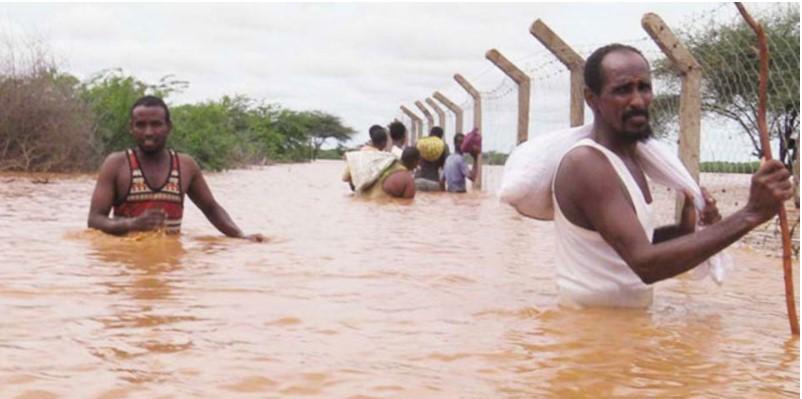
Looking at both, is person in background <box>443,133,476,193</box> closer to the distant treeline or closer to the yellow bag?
the yellow bag

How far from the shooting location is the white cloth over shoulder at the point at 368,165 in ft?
45.2

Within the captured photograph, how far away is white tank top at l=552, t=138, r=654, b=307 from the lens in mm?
4059

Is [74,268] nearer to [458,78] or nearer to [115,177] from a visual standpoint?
[115,177]

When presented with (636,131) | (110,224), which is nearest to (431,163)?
(110,224)

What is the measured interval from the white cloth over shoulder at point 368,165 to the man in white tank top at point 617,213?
Result: 9484 mm

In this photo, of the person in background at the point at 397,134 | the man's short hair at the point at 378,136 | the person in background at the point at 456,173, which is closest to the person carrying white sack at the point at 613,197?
the man's short hair at the point at 378,136

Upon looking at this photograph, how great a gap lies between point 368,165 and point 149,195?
7220mm

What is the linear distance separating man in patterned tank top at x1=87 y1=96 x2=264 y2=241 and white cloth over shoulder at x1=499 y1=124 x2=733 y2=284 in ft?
9.50

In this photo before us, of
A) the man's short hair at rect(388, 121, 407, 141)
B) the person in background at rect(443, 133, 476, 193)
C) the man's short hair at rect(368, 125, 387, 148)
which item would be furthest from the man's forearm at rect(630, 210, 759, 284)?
the person in background at rect(443, 133, 476, 193)

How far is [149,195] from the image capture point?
6.75m

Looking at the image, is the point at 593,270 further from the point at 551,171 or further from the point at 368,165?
the point at 368,165

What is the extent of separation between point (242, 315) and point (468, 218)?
6832 millimetres

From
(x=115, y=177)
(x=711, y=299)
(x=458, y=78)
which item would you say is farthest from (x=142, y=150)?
(x=458, y=78)

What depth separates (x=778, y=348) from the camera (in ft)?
11.7
